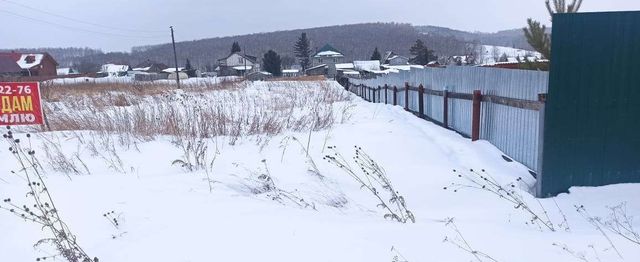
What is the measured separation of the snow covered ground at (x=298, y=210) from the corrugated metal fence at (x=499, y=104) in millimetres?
258

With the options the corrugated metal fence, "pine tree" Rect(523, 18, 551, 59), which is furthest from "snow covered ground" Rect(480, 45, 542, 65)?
the corrugated metal fence

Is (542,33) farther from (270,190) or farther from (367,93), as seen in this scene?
(367,93)

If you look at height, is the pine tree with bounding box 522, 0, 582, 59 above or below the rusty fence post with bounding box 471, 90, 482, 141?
above

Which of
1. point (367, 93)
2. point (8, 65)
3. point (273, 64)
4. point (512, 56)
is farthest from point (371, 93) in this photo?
point (273, 64)

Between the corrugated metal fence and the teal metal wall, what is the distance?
22 centimetres

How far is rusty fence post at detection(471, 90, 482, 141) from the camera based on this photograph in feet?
22.5

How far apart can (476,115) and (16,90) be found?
7.17 metres

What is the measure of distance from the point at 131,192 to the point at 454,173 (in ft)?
12.0

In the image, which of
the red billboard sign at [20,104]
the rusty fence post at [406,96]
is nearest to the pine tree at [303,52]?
the rusty fence post at [406,96]

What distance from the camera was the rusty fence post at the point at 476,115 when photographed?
6.87m

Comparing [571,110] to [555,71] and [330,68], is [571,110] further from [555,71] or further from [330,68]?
[330,68]

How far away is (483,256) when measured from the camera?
298 centimetres

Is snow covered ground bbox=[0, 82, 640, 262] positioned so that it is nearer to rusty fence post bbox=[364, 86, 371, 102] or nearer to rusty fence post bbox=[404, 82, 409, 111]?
rusty fence post bbox=[404, 82, 409, 111]

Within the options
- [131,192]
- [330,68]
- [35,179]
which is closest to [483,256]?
[131,192]
